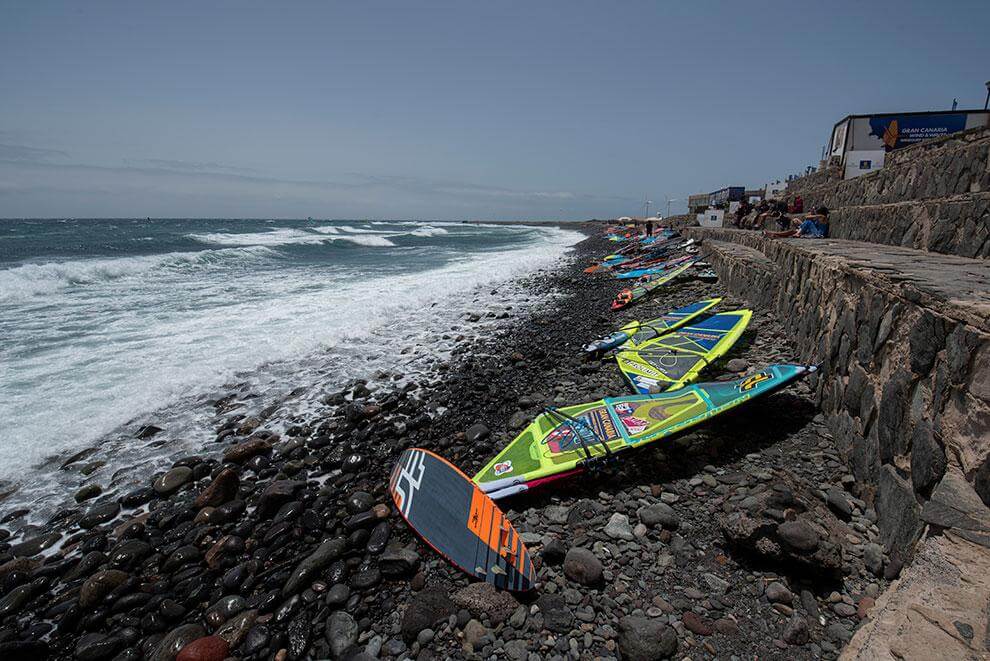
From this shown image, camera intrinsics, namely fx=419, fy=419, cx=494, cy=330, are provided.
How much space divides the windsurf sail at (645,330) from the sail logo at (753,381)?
8.81 feet

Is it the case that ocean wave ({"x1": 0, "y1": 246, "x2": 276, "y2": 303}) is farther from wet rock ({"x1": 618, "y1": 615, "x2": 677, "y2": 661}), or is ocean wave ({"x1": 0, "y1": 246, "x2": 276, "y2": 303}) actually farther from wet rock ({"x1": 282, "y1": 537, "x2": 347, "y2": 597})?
wet rock ({"x1": 618, "y1": 615, "x2": 677, "y2": 661})

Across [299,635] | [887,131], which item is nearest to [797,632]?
[299,635]

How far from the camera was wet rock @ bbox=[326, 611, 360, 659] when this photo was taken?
2.80 m

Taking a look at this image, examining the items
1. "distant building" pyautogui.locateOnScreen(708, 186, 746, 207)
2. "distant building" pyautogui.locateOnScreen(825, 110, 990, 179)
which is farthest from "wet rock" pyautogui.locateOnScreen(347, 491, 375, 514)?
"distant building" pyautogui.locateOnScreen(708, 186, 746, 207)

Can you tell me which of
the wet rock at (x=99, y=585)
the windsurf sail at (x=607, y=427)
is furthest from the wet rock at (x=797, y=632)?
the wet rock at (x=99, y=585)

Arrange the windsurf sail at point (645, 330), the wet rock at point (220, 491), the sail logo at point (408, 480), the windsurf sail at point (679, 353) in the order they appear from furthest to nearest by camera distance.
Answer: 1. the windsurf sail at point (645, 330)
2. the windsurf sail at point (679, 353)
3. the wet rock at point (220, 491)
4. the sail logo at point (408, 480)

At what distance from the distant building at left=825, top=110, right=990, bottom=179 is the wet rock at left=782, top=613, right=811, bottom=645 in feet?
88.9

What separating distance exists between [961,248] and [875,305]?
11.5ft

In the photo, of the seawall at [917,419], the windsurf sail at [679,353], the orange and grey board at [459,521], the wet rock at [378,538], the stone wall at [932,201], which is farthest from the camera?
the windsurf sail at [679,353]

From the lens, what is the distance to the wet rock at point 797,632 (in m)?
2.36

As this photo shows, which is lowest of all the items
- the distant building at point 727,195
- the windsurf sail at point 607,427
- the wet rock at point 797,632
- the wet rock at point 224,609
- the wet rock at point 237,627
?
the wet rock at point 224,609

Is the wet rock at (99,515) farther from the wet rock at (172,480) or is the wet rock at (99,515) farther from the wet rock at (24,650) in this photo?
the wet rock at (24,650)

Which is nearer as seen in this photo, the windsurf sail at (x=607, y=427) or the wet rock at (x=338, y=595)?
the wet rock at (x=338, y=595)

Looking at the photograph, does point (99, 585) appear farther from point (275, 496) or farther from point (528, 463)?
point (528, 463)
